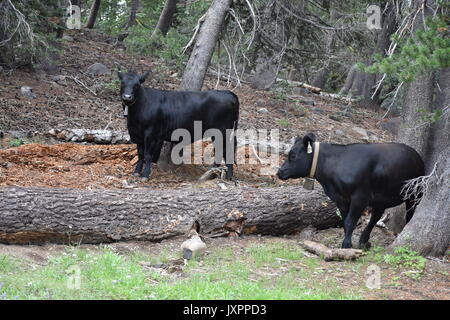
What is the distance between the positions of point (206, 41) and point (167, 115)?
1872 mm

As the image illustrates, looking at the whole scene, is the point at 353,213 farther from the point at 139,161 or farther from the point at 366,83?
the point at 366,83

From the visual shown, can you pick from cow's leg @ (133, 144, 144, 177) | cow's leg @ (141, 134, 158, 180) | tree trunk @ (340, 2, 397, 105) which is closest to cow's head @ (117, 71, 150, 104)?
cow's leg @ (141, 134, 158, 180)

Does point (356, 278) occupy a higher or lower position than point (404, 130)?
lower

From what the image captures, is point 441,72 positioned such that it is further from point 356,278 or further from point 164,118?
point 164,118

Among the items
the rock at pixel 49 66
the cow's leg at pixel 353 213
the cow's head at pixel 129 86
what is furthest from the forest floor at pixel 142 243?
the cow's head at pixel 129 86

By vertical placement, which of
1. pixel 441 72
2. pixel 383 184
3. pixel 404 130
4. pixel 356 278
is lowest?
pixel 356 278

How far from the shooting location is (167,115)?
41.1 feet

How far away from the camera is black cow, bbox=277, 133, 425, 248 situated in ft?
30.2

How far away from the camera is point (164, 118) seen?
493 inches

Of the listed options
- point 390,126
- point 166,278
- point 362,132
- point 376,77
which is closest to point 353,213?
point 166,278

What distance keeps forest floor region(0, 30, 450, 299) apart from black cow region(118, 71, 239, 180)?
1.94 ft

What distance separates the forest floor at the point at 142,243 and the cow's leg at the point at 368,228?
19 cm
